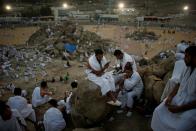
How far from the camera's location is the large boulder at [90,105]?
600 cm

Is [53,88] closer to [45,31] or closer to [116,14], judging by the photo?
[45,31]

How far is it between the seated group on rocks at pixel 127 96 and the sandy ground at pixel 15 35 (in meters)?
19.7

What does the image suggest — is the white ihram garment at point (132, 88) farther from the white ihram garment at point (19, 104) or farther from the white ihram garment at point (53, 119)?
the white ihram garment at point (19, 104)

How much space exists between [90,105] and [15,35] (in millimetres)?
26520

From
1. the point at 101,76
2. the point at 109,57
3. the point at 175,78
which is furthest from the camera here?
the point at 109,57

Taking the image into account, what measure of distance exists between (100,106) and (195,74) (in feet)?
9.05

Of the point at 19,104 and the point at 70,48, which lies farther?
the point at 70,48

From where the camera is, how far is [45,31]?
23.1 meters

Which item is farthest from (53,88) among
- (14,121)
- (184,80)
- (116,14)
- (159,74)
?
(116,14)

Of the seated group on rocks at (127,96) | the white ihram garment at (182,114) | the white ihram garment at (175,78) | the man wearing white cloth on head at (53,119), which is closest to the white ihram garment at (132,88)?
the seated group on rocks at (127,96)

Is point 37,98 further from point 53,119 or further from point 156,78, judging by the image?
point 156,78

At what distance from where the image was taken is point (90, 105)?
6012 millimetres

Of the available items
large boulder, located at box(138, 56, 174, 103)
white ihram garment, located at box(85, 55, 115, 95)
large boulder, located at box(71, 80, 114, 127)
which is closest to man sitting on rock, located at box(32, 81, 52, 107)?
large boulder, located at box(71, 80, 114, 127)

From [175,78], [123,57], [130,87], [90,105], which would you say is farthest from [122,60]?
[175,78]
